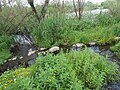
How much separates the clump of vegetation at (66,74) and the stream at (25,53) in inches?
63.1

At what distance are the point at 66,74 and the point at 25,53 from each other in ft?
18.1

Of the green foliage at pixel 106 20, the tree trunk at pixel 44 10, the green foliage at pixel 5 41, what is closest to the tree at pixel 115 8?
the green foliage at pixel 106 20

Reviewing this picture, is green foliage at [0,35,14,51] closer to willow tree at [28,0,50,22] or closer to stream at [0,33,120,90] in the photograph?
stream at [0,33,120,90]

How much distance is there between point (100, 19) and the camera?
1274 cm

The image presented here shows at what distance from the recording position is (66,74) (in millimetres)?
5047

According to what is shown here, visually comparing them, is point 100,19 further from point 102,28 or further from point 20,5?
point 20,5

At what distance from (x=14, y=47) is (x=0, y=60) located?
2159 mm

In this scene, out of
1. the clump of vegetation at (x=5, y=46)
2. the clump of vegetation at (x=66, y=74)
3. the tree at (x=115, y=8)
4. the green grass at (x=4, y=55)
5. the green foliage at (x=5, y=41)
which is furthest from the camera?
the tree at (x=115, y=8)

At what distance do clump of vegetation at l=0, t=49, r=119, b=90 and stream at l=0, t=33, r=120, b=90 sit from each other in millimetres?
1602

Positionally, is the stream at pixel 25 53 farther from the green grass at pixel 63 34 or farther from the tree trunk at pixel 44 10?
the tree trunk at pixel 44 10

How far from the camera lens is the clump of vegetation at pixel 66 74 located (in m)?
4.86

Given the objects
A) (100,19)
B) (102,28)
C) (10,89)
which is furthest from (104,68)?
(100,19)

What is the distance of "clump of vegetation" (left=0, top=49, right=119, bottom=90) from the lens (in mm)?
4859

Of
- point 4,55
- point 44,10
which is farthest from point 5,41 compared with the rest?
point 44,10
